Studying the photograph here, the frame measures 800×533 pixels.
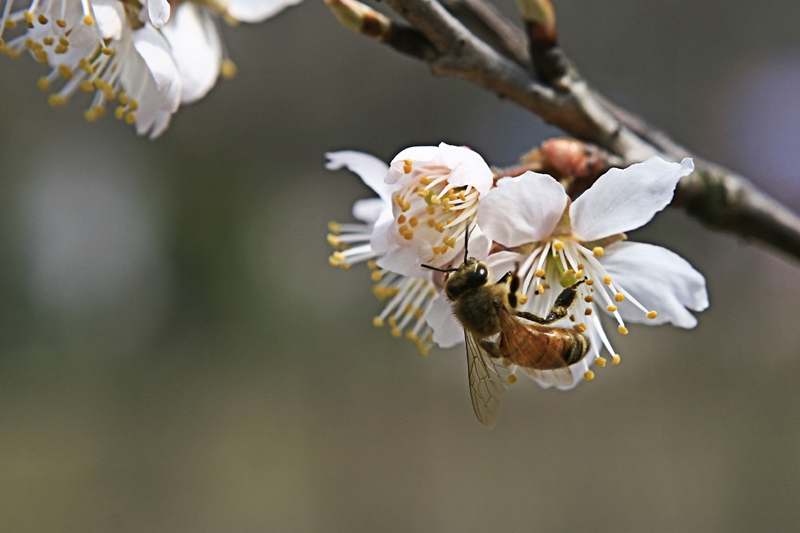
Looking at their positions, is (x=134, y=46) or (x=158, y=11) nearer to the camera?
(x=158, y=11)

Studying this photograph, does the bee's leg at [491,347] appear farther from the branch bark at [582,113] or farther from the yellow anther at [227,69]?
the yellow anther at [227,69]

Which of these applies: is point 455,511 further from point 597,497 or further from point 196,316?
point 196,316

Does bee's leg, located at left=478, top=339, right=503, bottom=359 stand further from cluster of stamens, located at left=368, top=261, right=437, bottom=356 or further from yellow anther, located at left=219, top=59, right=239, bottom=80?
yellow anther, located at left=219, top=59, right=239, bottom=80

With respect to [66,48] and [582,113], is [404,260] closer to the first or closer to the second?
[582,113]

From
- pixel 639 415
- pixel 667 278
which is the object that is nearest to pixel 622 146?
pixel 667 278

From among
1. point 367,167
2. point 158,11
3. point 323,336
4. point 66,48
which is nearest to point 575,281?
point 367,167

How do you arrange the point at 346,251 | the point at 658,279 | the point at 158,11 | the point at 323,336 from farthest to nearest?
1. the point at 323,336
2. the point at 346,251
3. the point at 658,279
4. the point at 158,11
